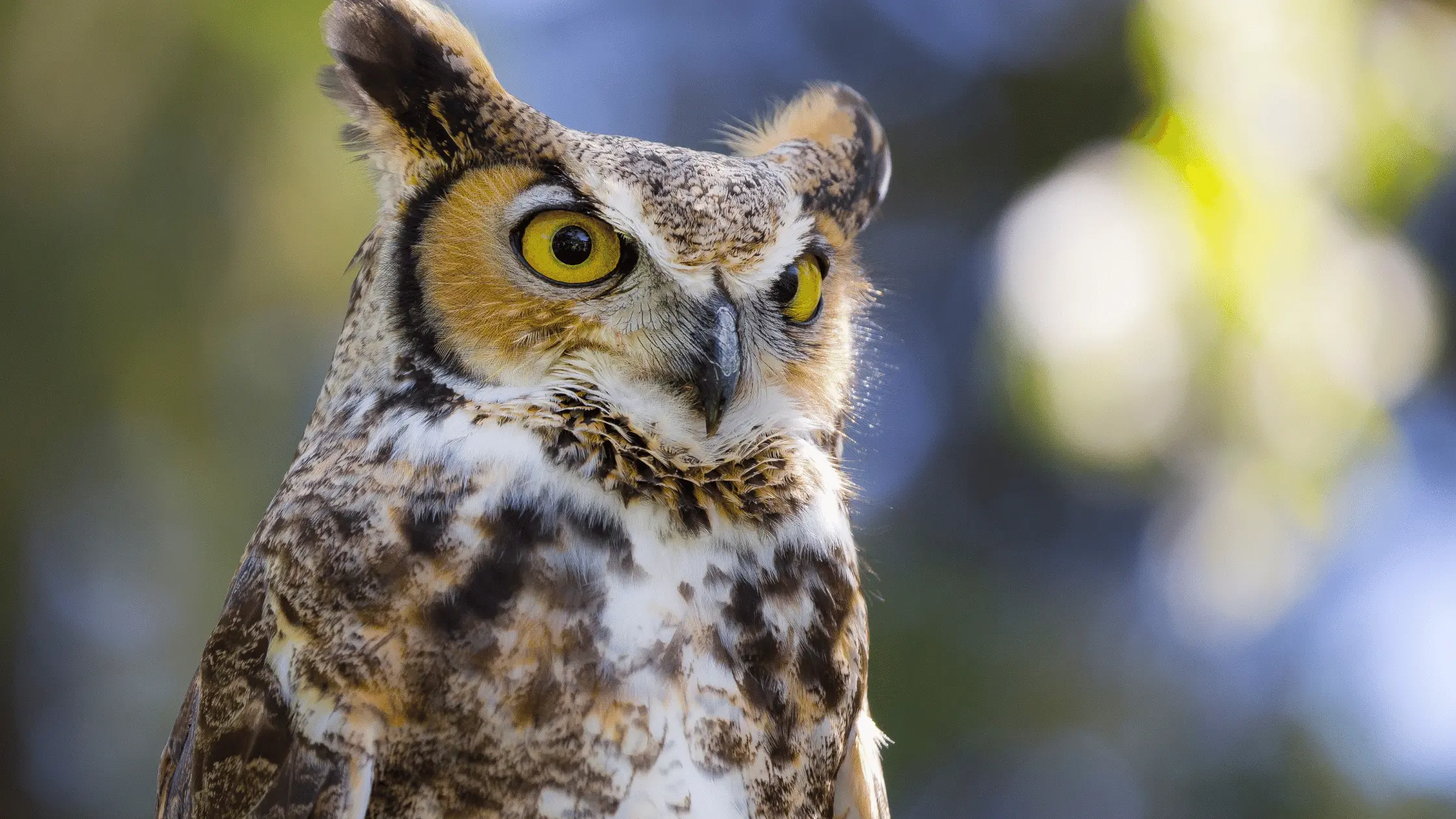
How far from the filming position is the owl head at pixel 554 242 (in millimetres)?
1133

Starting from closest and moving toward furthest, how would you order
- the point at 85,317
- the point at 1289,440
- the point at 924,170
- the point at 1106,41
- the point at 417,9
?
1. the point at 417,9
2. the point at 1289,440
3. the point at 85,317
4. the point at 1106,41
5. the point at 924,170

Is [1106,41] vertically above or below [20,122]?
above

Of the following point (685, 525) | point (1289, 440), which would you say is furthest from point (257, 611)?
Result: point (1289, 440)

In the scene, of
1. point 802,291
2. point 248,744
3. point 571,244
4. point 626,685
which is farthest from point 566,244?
point 248,744

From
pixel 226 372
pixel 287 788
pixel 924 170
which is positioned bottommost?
pixel 287 788

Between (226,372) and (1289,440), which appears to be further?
(226,372)

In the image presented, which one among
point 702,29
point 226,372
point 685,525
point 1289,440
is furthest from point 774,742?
point 702,29

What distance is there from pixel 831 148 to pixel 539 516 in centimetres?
66

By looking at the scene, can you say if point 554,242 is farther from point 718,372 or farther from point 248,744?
point 248,744

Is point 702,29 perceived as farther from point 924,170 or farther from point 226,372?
point 226,372

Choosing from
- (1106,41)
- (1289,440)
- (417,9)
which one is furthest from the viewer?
(1106,41)

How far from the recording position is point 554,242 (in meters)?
1.14

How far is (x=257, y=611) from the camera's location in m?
1.10

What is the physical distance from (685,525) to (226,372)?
349 centimetres
